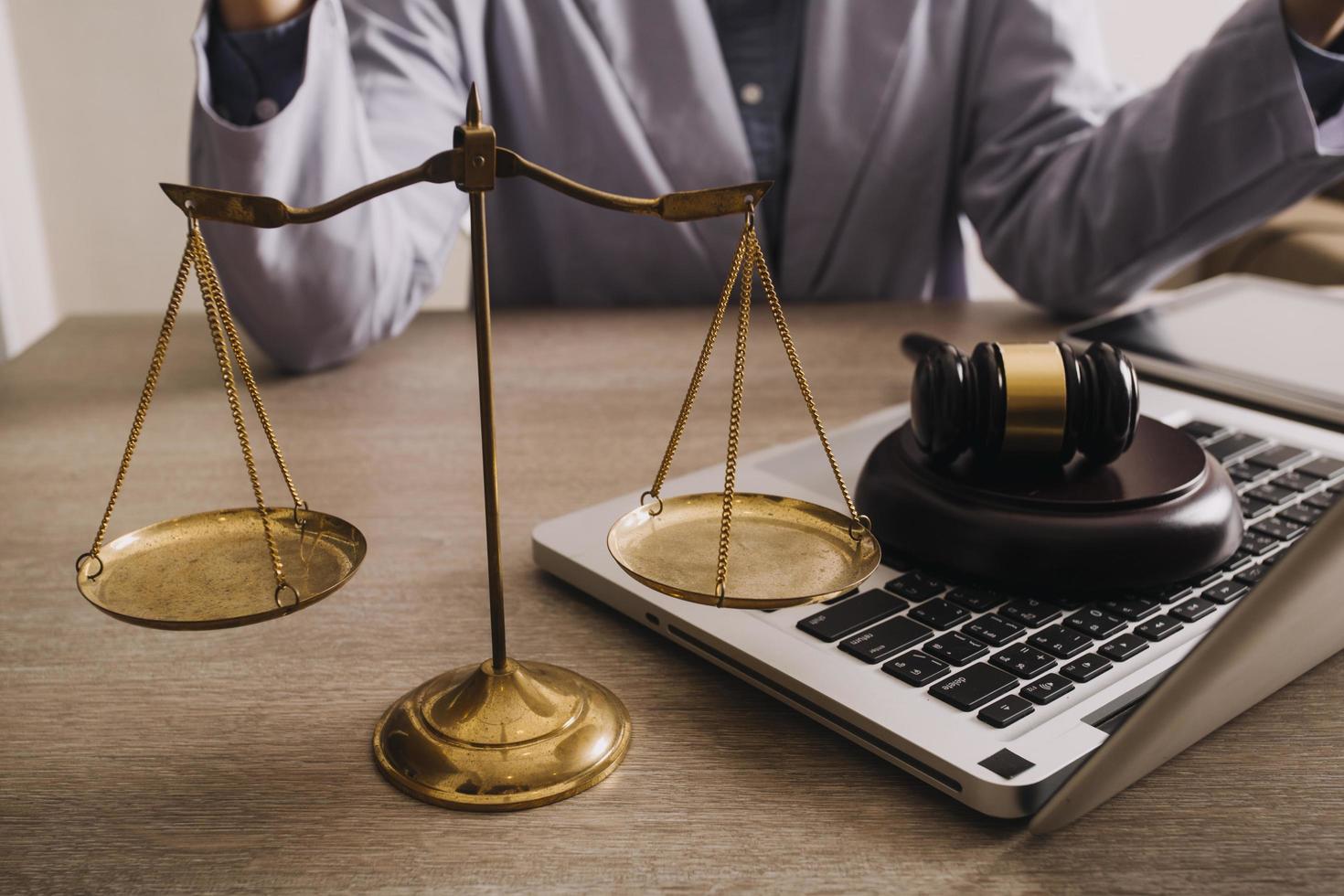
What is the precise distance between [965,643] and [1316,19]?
77cm

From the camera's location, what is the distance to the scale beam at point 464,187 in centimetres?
35

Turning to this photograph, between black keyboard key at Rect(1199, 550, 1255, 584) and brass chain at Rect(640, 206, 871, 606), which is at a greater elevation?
brass chain at Rect(640, 206, 871, 606)

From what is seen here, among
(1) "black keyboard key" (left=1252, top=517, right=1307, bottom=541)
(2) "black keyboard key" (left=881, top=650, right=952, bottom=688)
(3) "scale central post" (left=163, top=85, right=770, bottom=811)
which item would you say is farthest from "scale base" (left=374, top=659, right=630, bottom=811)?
(1) "black keyboard key" (left=1252, top=517, right=1307, bottom=541)

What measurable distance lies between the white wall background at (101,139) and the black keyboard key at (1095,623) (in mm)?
2262

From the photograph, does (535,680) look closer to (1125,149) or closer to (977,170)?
(1125,149)

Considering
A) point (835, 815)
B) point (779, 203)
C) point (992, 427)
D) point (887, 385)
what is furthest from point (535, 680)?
point (779, 203)

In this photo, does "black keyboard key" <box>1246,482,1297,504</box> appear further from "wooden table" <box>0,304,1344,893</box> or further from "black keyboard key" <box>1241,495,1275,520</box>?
"wooden table" <box>0,304,1344,893</box>

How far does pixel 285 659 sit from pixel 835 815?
0.25 metres

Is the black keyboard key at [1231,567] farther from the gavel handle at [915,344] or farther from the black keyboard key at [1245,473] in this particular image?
the gavel handle at [915,344]

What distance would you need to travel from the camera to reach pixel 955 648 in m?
0.43

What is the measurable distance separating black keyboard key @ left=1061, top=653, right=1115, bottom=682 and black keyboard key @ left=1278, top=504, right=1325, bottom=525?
0.20 meters

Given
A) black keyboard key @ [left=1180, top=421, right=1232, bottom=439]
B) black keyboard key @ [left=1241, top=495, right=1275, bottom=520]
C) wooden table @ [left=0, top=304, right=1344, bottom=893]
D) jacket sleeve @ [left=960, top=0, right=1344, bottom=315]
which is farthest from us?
jacket sleeve @ [left=960, top=0, right=1344, bottom=315]

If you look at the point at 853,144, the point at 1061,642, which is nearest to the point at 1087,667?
the point at 1061,642

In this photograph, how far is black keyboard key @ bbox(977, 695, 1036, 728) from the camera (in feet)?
1.24
